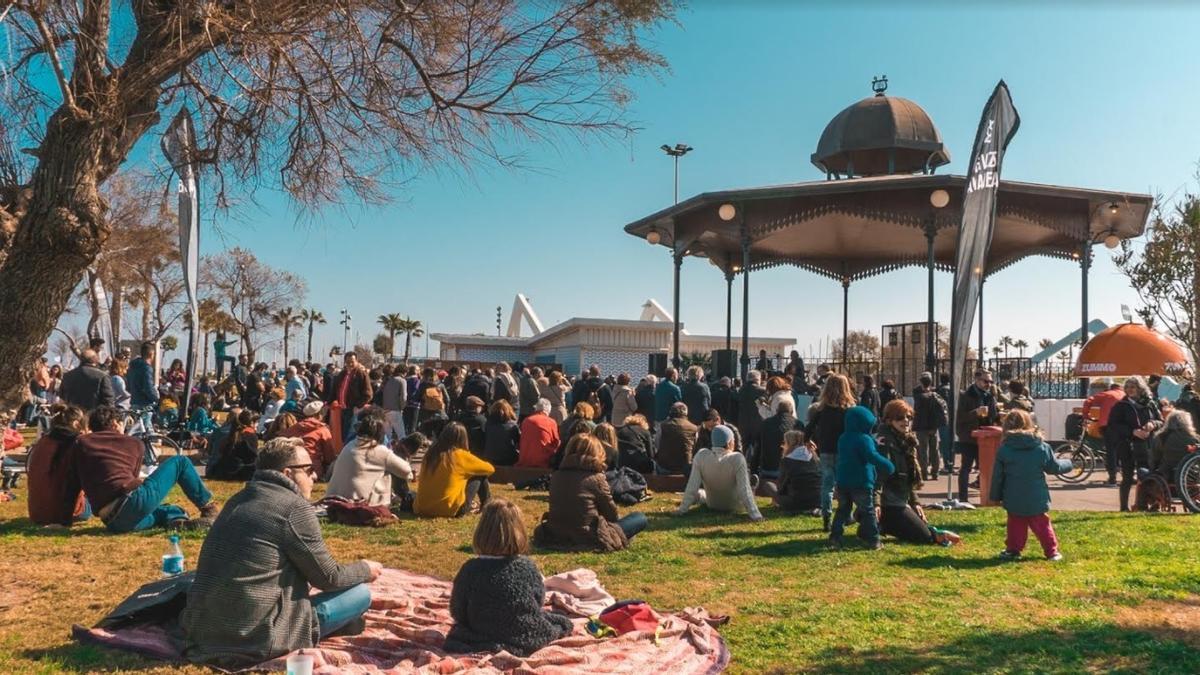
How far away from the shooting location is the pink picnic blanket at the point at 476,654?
4.57 m

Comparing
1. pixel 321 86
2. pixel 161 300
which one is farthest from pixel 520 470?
pixel 161 300

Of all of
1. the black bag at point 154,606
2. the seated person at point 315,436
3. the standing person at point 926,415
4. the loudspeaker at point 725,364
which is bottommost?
the black bag at point 154,606

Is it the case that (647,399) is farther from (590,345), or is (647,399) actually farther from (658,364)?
(590,345)

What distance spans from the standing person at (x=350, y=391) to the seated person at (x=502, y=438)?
2.19m

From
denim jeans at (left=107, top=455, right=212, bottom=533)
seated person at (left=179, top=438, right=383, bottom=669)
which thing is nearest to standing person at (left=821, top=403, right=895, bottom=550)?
seated person at (left=179, top=438, right=383, bottom=669)

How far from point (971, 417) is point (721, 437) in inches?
140

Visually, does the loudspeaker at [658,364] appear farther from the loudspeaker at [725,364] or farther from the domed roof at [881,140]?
the domed roof at [881,140]

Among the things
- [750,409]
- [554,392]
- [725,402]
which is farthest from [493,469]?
[725,402]

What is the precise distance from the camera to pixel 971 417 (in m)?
10.9

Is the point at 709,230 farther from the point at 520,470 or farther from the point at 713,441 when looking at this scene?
the point at 713,441

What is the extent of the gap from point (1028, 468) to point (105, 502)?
8035mm

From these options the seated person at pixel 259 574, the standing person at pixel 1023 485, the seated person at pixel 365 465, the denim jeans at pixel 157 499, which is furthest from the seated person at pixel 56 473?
the standing person at pixel 1023 485

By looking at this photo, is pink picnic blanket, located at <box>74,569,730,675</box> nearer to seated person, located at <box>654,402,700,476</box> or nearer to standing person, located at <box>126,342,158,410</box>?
seated person, located at <box>654,402,700,476</box>

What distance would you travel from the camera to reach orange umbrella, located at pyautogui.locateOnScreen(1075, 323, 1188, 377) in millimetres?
17953
